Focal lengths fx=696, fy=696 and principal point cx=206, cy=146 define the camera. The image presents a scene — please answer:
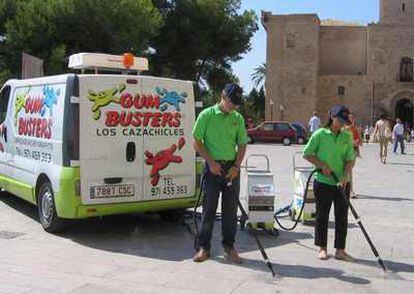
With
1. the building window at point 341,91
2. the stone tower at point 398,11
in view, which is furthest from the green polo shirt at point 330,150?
the stone tower at point 398,11

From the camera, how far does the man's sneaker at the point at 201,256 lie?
7578 millimetres

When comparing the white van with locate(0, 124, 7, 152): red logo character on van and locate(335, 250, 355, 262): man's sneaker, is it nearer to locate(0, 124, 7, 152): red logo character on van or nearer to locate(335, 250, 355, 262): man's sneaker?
locate(0, 124, 7, 152): red logo character on van

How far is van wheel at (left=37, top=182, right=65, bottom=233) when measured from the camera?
353 inches

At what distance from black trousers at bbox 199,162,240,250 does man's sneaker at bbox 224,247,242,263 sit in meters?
0.05

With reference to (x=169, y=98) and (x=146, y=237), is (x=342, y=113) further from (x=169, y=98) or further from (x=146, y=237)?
(x=146, y=237)

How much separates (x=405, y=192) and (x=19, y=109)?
8602 mm

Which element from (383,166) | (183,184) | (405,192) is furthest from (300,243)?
(383,166)

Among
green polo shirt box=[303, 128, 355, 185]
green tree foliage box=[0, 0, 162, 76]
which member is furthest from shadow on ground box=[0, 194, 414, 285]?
green tree foliage box=[0, 0, 162, 76]

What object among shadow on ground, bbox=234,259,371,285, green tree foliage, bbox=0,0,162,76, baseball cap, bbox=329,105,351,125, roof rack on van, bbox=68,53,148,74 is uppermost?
green tree foliage, bbox=0,0,162,76

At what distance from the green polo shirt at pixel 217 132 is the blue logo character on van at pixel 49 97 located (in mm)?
2306

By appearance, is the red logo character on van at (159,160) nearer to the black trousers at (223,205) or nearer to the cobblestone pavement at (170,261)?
the cobblestone pavement at (170,261)

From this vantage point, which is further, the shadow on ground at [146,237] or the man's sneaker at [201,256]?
the shadow on ground at [146,237]

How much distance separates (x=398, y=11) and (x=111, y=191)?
7343 cm

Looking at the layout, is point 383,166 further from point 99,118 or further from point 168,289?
point 168,289
